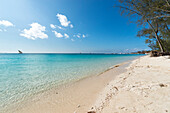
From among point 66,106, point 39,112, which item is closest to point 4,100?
point 39,112

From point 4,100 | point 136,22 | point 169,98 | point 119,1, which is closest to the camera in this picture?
point 169,98

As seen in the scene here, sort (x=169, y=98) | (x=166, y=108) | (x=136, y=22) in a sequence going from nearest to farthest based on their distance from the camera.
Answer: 1. (x=166, y=108)
2. (x=169, y=98)
3. (x=136, y=22)

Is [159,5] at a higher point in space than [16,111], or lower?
higher

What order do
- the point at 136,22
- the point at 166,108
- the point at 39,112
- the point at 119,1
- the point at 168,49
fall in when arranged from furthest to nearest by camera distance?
the point at 168,49
the point at 136,22
the point at 119,1
the point at 39,112
the point at 166,108

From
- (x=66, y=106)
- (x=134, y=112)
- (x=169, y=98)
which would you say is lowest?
(x=66, y=106)

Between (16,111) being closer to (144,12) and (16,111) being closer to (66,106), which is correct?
(66,106)

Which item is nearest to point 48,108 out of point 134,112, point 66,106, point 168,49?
point 66,106

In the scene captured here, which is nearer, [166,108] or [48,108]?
[166,108]

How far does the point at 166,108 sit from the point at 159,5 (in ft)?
20.8

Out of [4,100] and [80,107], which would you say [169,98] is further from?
[4,100]

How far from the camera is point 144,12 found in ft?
15.8

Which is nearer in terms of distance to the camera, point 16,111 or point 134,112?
point 134,112

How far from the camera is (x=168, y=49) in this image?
48.7 feet

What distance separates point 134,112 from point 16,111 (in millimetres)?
4129
